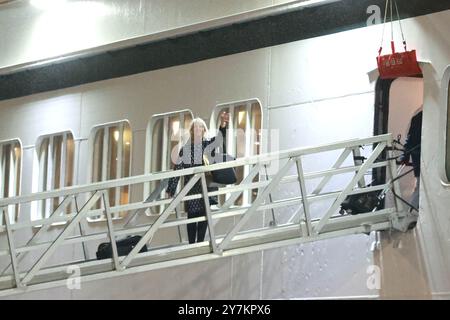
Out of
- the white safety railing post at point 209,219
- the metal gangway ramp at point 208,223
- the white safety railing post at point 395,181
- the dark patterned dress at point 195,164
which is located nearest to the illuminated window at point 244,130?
the dark patterned dress at point 195,164

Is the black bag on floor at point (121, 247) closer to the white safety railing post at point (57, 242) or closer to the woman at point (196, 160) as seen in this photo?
the woman at point (196, 160)

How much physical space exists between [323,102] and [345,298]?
238cm

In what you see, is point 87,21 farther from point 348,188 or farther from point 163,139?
point 348,188

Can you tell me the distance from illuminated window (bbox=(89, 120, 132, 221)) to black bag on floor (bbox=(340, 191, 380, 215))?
14.4ft

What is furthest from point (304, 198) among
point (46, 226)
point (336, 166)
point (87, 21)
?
point (87, 21)

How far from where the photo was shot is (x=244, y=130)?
1260 centimetres

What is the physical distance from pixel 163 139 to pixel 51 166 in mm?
2468

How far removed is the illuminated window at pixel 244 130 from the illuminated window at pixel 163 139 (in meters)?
0.72

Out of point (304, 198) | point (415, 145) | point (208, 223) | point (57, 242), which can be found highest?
point (415, 145)

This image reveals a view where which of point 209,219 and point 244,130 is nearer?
point 209,219

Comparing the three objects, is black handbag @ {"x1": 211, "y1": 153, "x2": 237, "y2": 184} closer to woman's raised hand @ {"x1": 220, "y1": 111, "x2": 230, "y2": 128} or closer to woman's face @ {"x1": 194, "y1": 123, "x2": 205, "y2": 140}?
woman's face @ {"x1": 194, "y1": 123, "x2": 205, "y2": 140}

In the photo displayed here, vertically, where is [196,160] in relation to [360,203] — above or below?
above

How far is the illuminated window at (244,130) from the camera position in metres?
12.4

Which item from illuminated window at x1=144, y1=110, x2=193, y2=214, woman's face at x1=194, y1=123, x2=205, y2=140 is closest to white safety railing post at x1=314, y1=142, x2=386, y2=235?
woman's face at x1=194, y1=123, x2=205, y2=140
